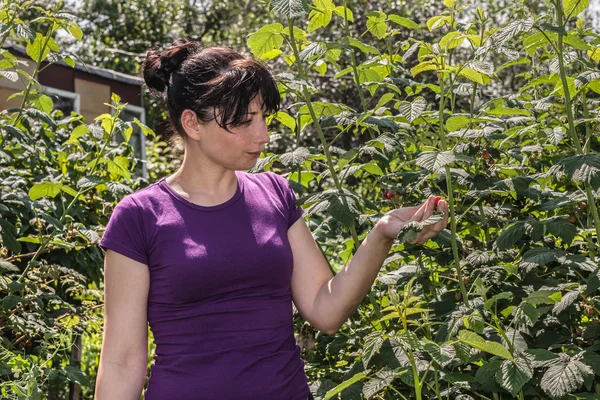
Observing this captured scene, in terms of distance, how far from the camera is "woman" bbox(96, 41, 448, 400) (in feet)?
7.27

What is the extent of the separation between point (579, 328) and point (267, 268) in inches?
43.1

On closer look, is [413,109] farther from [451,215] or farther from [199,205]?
[199,205]

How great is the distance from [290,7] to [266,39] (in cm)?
38

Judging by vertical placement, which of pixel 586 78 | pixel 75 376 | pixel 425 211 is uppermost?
pixel 586 78

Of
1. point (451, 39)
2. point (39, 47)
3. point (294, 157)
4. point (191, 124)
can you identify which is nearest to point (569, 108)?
point (451, 39)

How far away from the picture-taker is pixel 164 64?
2.42 meters

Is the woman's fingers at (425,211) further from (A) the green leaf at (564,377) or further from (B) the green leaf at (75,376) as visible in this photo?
(B) the green leaf at (75,376)

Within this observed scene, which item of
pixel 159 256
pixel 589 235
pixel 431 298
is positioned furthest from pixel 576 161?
pixel 159 256

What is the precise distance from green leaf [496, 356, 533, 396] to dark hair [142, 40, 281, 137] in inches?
34.9

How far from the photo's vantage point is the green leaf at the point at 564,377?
2.34 metres

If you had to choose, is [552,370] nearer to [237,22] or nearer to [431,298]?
[431,298]

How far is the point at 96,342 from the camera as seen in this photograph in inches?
292

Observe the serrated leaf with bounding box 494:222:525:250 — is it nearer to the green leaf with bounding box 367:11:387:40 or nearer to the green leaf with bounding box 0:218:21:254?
the green leaf with bounding box 367:11:387:40

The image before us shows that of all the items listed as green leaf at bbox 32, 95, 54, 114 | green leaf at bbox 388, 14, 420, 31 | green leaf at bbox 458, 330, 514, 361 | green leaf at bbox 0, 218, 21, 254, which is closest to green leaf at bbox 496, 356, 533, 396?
green leaf at bbox 458, 330, 514, 361
